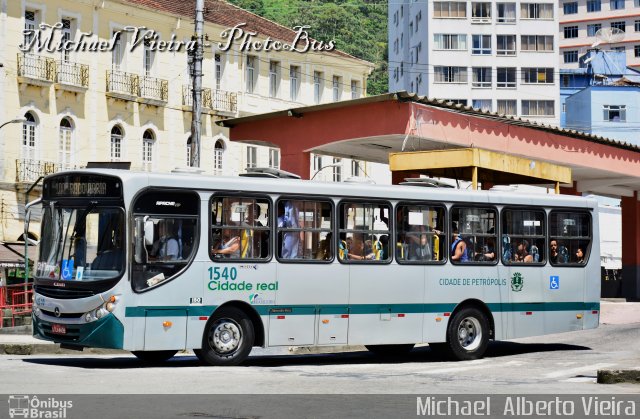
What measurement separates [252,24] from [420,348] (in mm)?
37821

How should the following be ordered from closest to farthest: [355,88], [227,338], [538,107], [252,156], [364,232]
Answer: [227,338] < [364,232] < [252,156] < [355,88] < [538,107]

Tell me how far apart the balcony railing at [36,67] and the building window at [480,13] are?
56.9 metres

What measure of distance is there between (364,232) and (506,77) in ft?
263

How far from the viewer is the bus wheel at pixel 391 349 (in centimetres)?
2152

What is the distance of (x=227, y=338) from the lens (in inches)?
703

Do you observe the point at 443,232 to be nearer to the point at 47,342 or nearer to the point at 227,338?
the point at 227,338

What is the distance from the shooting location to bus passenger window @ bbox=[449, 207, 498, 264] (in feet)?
67.5

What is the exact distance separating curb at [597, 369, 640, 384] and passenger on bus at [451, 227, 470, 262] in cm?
518

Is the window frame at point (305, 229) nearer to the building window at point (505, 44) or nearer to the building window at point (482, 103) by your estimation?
the building window at point (482, 103)

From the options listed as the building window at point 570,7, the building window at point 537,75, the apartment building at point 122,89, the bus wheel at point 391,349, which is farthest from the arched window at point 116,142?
the building window at point 570,7

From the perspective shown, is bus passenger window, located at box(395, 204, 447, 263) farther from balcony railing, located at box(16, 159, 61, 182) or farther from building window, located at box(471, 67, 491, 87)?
building window, located at box(471, 67, 491, 87)

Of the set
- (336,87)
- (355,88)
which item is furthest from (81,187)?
(355,88)
